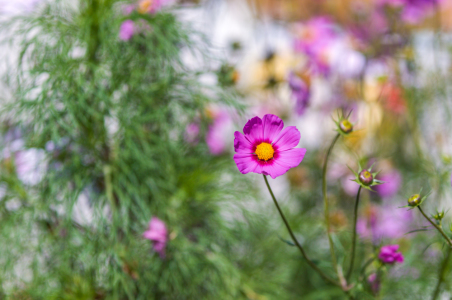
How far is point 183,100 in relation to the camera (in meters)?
0.86

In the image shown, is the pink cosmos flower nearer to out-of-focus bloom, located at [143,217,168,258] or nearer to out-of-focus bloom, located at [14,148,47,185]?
out-of-focus bloom, located at [143,217,168,258]

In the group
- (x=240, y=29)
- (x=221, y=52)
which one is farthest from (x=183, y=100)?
(x=240, y=29)

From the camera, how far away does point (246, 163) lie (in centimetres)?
42

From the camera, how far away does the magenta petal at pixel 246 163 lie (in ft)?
1.34

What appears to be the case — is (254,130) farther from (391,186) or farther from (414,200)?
(391,186)

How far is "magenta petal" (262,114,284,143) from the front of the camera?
1.43 feet

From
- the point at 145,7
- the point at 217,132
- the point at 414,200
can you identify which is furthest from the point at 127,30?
the point at 414,200

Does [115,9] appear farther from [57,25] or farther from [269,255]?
[269,255]

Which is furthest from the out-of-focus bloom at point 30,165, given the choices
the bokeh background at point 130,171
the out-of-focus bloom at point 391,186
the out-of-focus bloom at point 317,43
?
the out-of-focus bloom at point 391,186

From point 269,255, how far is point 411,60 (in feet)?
2.16

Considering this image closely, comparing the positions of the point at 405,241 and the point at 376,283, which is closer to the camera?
the point at 376,283

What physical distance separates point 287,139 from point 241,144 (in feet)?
0.20

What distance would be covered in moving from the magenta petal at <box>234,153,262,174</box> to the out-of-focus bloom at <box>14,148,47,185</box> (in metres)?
0.50

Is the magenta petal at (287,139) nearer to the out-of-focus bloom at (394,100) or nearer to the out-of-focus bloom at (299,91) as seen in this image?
the out-of-focus bloom at (299,91)
